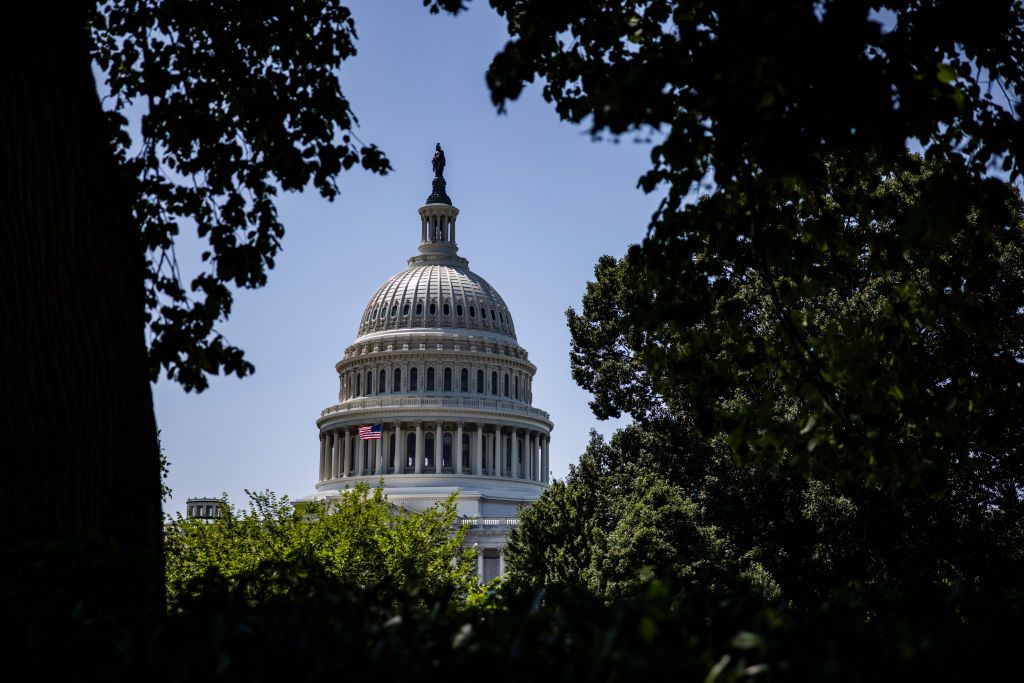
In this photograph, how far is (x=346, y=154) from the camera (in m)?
12.4

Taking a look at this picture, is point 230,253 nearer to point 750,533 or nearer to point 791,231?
point 791,231

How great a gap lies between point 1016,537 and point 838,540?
607 centimetres

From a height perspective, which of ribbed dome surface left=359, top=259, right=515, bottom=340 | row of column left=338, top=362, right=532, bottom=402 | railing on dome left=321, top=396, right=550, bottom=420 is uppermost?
ribbed dome surface left=359, top=259, right=515, bottom=340

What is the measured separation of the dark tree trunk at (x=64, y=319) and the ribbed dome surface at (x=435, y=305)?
11888 cm

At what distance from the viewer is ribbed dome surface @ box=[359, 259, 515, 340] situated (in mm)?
128500

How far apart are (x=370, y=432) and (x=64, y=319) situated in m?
110

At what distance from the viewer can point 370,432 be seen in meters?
118

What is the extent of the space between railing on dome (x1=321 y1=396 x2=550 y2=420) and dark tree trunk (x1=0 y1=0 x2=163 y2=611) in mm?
111898

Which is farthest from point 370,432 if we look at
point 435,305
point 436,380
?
point 435,305

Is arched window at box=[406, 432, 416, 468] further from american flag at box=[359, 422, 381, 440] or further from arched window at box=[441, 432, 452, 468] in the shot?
american flag at box=[359, 422, 381, 440]

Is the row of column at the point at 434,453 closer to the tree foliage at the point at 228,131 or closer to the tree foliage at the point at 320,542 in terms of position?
the tree foliage at the point at 320,542

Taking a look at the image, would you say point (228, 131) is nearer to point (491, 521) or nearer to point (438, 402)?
point (491, 521)

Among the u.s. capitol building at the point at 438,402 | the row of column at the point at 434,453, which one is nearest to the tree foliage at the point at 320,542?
the u.s. capitol building at the point at 438,402

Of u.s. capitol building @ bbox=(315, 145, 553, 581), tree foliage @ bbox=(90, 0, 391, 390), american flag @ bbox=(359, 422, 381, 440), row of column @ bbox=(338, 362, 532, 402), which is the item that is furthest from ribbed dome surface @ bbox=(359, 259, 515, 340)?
tree foliage @ bbox=(90, 0, 391, 390)
